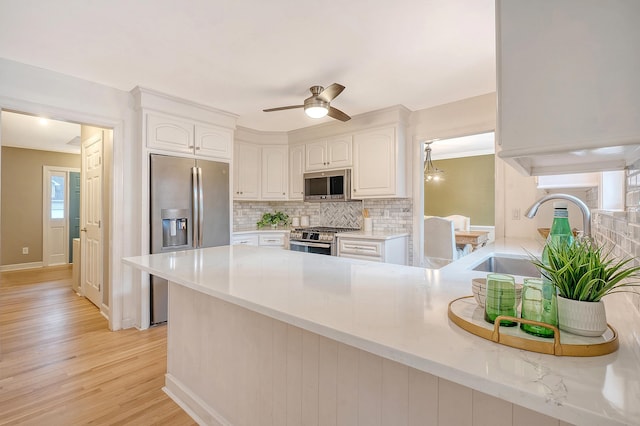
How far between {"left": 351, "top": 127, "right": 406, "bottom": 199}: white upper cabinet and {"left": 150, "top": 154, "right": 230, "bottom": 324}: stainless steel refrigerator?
5.30 feet

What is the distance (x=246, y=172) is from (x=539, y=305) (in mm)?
4105

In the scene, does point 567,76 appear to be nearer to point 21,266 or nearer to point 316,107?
point 316,107

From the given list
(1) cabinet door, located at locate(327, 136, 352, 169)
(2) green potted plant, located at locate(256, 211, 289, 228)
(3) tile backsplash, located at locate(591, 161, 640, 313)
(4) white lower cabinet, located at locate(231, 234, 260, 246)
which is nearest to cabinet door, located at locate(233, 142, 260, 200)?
(2) green potted plant, located at locate(256, 211, 289, 228)

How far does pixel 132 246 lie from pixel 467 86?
143 inches

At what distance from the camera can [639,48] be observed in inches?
23.7

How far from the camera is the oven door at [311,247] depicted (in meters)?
3.69

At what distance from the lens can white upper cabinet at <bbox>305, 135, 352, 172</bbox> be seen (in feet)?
12.8

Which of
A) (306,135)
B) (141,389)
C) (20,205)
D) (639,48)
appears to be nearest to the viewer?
(639,48)

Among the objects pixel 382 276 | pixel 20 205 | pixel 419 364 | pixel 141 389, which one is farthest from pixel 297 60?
pixel 20 205

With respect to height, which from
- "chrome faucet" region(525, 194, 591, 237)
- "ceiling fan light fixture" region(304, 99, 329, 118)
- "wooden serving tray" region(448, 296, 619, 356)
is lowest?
"wooden serving tray" region(448, 296, 619, 356)

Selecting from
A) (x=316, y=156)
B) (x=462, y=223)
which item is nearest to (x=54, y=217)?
(x=316, y=156)

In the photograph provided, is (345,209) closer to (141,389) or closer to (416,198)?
(416,198)

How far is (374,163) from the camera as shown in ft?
12.0

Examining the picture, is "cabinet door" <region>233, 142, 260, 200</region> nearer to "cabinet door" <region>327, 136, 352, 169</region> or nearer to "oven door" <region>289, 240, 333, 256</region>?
"oven door" <region>289, 240, 333, 256</region>
